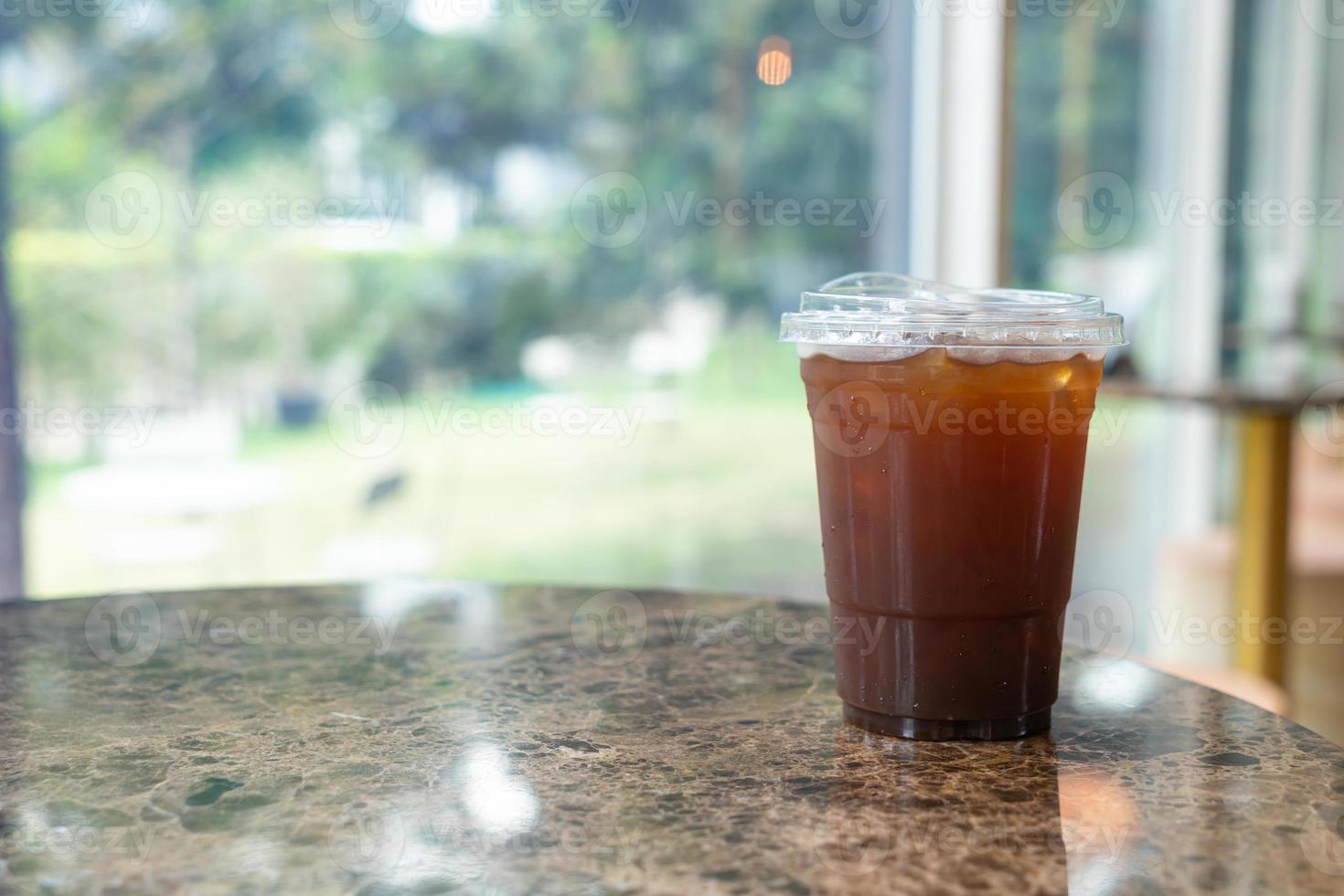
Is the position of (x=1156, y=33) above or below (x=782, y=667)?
above

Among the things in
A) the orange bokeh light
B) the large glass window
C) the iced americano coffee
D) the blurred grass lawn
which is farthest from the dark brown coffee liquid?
the orange bokeh light

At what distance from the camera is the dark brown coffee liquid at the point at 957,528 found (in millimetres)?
696

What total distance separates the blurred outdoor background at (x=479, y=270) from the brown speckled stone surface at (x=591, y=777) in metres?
1.80

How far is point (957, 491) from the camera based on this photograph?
70 cm

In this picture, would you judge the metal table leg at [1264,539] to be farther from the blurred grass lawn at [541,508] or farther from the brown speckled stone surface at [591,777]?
the brown speckled stone surface at [591,777]

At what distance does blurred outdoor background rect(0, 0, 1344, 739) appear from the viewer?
2602 millimetres

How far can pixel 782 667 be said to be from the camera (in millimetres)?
868

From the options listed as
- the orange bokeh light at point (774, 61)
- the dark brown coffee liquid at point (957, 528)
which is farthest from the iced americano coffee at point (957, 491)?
the orange bokeh light at point (774, 61)

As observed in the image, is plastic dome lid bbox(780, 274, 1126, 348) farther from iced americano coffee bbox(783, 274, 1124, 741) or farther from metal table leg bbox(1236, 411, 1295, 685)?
metal table leg bbox(1236, 411, 1295, 685)

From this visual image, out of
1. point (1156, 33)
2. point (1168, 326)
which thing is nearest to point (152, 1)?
point (1156, 33)

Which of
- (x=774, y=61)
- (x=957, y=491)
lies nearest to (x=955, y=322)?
(x=957, y=491)

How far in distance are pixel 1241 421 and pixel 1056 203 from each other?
1291 millimetres

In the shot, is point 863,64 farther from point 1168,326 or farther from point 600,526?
point 1168,326

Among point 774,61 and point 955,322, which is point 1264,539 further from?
point 955,322
